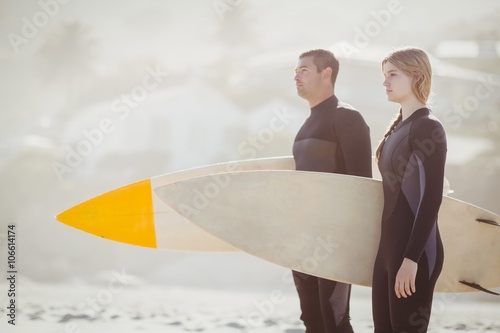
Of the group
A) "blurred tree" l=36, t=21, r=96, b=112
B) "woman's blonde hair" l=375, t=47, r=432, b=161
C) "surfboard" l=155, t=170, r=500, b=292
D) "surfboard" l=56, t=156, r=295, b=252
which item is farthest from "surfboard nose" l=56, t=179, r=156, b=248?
"blurred tree" l=36, t=21, r=96, b=112

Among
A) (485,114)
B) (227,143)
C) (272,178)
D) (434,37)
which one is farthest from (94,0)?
(272,178)

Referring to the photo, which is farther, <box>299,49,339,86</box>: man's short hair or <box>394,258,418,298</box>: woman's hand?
<box>299,49,339,86</box>: man's short hair

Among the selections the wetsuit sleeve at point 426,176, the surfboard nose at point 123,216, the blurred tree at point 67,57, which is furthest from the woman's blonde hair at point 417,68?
the blurred tree at point 67,57

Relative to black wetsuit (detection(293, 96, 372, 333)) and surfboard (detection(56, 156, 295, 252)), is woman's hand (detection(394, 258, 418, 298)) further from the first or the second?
surfboard (detection(56, 156, 295, 252))

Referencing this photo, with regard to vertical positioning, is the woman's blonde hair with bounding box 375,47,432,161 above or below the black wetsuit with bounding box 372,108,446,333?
above

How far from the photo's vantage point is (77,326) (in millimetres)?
4777

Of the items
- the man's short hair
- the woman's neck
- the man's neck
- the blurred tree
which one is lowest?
the woman's neck

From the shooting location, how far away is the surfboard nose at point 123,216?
3248 mm

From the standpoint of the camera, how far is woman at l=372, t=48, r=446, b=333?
185 centimetres

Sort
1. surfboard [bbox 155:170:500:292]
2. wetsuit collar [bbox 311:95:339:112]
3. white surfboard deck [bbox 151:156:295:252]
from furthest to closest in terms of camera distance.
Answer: white surfboard deck [bbox 151:156:295:252], wetsuit collar [bbox 311:95:339:112], surfboard [bbox 155:170:500:292]

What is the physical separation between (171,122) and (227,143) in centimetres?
153

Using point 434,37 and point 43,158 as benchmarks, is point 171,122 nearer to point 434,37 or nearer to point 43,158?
point 43,158

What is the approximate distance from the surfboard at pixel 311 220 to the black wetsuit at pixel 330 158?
0.13 m

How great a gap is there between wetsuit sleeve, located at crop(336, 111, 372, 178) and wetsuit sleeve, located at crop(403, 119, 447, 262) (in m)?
0.51
